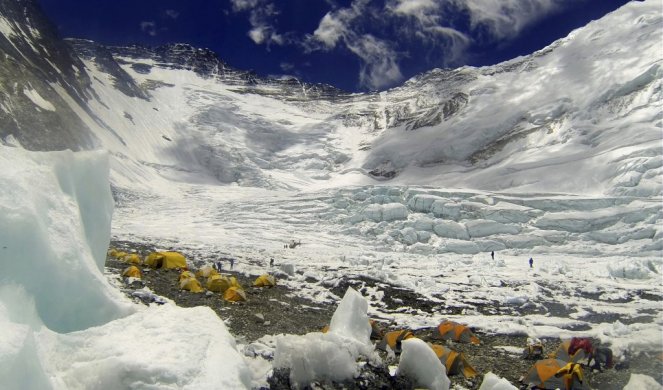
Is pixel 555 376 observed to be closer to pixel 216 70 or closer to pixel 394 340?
pixel 394 340

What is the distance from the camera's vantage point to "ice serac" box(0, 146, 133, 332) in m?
5.59

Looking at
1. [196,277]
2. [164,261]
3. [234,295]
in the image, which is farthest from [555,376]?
[164,261]

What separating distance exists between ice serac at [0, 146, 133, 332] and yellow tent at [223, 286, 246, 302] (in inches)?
402

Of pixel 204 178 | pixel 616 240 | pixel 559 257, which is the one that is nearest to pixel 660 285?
pixel 559 257

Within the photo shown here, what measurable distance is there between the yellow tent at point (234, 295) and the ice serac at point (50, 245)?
10.2m

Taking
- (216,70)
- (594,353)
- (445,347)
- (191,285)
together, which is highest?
(216,70)

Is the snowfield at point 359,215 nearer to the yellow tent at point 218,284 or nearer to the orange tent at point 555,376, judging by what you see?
the orange tent at point 555,376

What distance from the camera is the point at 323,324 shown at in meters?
15.2

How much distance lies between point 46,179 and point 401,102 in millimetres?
137653

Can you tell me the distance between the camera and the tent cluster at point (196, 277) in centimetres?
1758

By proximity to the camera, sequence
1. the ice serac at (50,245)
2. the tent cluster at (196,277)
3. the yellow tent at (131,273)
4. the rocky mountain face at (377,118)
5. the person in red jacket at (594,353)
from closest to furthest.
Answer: the ice serac at (50,245) < the person in red jacket at (594,353) < the tent cluster at (196,277) < the yellow tent at (131,273) < the rocky mountain face at (377,118)

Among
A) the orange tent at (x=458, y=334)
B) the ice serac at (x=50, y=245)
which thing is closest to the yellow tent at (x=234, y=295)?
the orange tent at (x=458, y=334)

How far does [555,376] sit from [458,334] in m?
4.08

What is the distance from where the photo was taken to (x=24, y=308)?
17.3 feet
